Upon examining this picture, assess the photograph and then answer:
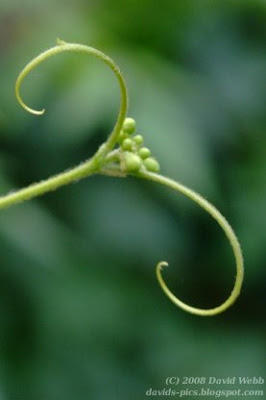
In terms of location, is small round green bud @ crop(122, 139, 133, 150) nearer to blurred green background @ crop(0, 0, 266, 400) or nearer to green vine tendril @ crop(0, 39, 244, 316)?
green vine tendril @ crop(0, 39, 244, 316)

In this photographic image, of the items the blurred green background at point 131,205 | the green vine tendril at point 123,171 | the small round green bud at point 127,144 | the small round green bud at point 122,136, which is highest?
the blurred green background at point 131,205

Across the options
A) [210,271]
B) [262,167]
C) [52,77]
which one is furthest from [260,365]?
[52,77]

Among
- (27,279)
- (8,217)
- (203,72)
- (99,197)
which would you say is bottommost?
(27,279)

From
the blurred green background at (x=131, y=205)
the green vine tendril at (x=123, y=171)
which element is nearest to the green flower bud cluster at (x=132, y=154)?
the green vine tendril at (x=123, y=171)

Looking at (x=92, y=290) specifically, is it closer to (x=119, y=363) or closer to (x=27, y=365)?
(x=119, y=363)

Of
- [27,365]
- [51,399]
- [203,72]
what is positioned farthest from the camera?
[203,72]

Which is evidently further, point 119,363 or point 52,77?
point 119,363

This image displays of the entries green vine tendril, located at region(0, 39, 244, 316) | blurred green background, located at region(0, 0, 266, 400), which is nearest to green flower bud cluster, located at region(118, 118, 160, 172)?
green vine tendril, located at region(0, 39, 244, 316)

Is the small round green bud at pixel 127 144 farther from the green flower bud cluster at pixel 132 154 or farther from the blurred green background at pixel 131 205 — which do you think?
the blurred green background at pixel 131 205
